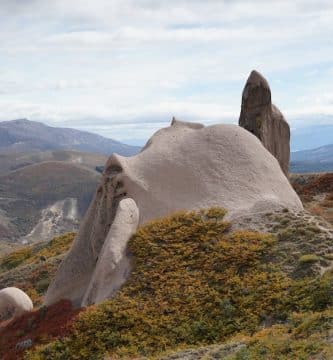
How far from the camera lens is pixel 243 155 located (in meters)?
32.2

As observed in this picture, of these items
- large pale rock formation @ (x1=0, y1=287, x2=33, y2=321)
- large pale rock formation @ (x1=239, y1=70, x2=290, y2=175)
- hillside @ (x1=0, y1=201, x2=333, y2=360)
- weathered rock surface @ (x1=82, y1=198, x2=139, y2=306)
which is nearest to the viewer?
hillside @ (x1=0, y1=201, x2=333, y2=360)

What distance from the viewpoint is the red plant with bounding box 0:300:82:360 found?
23953 mm

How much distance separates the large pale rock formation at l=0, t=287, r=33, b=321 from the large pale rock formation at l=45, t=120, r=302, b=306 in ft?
4.75

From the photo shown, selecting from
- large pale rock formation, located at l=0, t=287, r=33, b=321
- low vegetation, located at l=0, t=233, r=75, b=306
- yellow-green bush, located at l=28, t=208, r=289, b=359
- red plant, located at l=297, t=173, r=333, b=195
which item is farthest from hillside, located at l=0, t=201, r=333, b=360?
red plant, located at l=297, t=173, r=333, b=195

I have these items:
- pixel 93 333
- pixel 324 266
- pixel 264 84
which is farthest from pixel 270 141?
pixel 93 333

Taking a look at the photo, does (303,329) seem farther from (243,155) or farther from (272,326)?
(243,155)

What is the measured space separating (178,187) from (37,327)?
10.4 meters

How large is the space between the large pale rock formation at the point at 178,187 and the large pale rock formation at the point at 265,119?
12.8 metres

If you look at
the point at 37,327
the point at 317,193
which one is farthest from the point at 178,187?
the point at 317,193

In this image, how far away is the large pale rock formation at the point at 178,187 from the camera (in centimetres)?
3019

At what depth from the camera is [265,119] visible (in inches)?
1826

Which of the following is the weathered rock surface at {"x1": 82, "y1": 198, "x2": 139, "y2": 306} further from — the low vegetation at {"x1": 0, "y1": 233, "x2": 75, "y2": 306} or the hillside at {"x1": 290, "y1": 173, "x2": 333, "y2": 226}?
the hillside at {"x1": 290, "y1": 173, "x2": 333, "y2": 226}

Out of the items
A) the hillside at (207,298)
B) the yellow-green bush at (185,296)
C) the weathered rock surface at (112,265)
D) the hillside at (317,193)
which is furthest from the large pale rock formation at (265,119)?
the weathered rock surface at (112,265)

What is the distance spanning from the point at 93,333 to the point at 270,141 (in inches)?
1095
